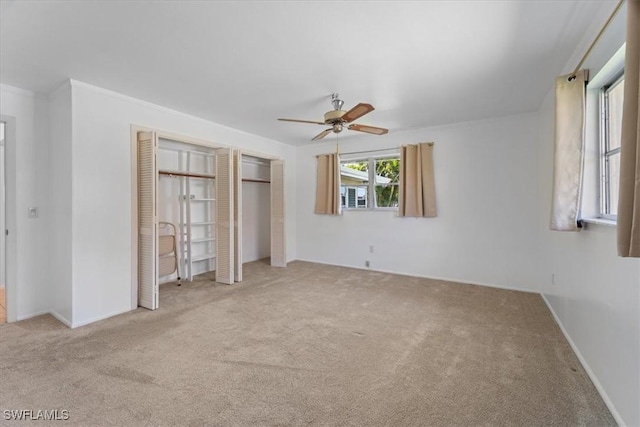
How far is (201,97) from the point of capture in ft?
10.6

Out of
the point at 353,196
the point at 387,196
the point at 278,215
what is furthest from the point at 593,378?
the point at 278,215

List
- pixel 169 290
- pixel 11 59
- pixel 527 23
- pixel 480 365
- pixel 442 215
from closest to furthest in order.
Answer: pixel 527 23 < pixel 480 365 < pixel 11 59 < pixel 169 290 < pixel 442 215

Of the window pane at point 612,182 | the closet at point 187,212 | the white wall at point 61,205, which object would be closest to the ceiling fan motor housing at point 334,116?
the closet at point 187,212

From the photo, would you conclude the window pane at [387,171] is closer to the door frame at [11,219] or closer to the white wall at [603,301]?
the white wall at [603,301]

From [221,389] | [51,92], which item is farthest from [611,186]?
[51,92]

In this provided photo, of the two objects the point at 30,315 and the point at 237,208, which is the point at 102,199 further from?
the point at 237,208

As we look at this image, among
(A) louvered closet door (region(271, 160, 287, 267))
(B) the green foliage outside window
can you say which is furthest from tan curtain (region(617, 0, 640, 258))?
(A) louvered closet door (region(271, 160, 287, 267))

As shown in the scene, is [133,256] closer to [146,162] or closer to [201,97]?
[146,162]

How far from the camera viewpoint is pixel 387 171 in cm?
508

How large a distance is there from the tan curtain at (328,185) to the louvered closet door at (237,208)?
1725 mm

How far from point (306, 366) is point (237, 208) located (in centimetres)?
292

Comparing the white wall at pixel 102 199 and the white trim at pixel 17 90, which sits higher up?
the white trim at pixel 17 90

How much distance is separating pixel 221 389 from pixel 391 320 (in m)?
1.76

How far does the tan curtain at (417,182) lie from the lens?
4.46 metres
